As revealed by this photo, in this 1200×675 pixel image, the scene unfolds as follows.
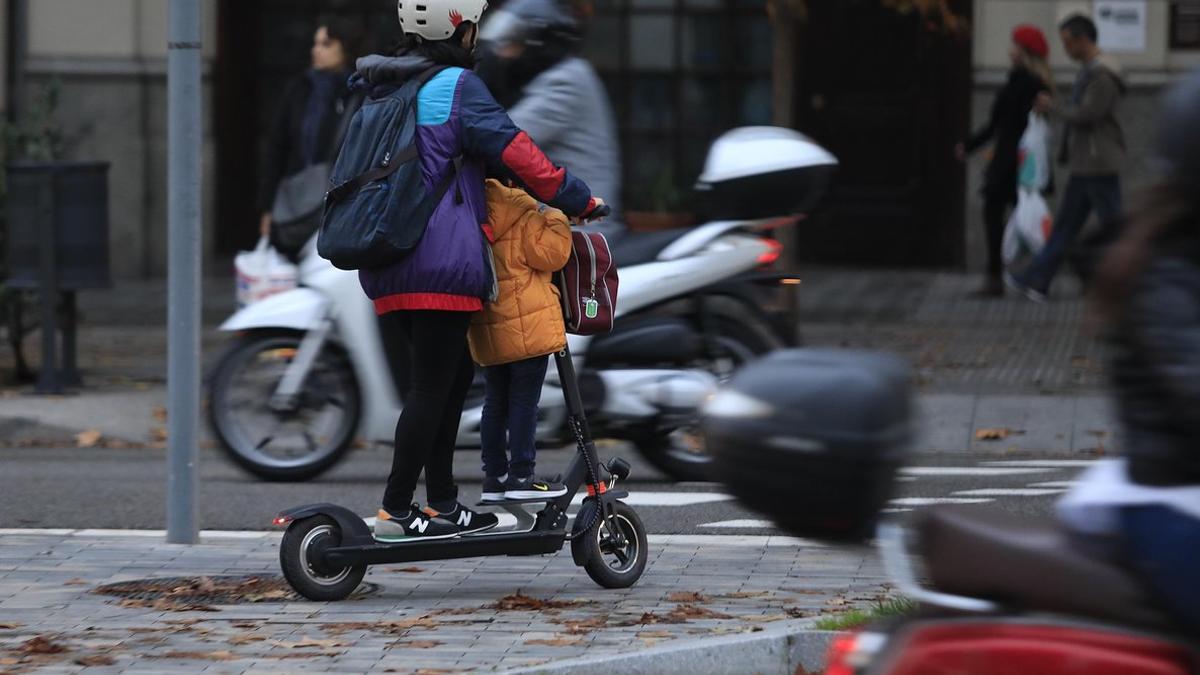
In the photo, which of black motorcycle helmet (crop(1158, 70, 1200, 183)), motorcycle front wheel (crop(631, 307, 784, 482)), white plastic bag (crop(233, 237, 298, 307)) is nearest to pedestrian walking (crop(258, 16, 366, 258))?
white plastic bag (crop(233, 237, 298, 307))

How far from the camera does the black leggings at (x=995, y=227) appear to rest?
50.6ft

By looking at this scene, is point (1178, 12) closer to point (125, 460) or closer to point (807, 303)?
point (807, 303)

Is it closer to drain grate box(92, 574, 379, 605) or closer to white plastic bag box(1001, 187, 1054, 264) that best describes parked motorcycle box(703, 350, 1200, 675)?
drain grate box(92, 574, 379, 605)

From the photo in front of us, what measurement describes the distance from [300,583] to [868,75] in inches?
492

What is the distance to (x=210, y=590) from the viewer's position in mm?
5992

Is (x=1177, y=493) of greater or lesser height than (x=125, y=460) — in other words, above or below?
above

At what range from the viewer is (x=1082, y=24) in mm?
14055

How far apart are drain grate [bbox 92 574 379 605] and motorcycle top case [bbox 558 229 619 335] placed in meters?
0.94

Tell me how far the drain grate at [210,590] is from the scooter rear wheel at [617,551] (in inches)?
24.3

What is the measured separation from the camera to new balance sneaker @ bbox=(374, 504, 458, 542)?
231 inches

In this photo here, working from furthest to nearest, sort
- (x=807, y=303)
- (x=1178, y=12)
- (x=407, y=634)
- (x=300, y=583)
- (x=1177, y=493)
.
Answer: (x=1178, y=12)
(x=807, y=303)
(x=300, y=583)
(x=407, y=634)
(x=1177, y=493)

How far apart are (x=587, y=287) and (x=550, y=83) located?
1833 millimetres

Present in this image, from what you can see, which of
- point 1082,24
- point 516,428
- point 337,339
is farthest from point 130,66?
point 516,428

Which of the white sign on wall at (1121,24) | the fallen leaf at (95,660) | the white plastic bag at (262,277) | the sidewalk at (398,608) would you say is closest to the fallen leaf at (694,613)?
the sidewalk at (398,608)
